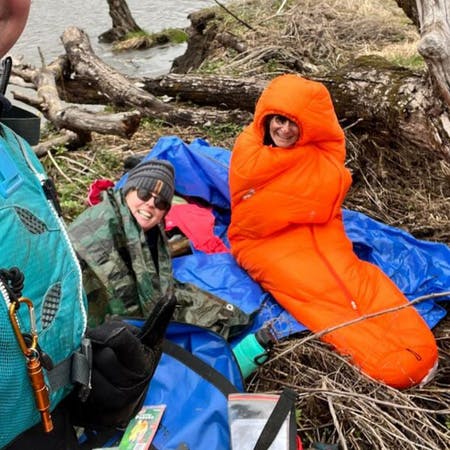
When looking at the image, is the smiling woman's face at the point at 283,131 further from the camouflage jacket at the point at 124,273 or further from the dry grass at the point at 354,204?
the camouflage jacket at the point at 124,273

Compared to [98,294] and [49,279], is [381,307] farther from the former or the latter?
[49,279]

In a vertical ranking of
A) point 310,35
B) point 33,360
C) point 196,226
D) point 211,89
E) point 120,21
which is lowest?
point 120,21

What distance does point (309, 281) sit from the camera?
2896mm

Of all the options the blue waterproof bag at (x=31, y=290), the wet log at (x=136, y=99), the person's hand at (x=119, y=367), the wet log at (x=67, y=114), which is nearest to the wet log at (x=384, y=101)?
the wet log at (x=136, y=99)

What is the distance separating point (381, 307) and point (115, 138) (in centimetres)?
254

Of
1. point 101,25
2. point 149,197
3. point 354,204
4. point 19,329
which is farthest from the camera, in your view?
point 101,25

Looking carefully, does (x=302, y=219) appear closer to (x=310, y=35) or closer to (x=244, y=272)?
(x=244, y=272)

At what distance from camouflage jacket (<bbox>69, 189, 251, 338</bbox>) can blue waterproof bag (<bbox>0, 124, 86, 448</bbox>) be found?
1091mm

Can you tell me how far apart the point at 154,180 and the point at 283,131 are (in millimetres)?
837

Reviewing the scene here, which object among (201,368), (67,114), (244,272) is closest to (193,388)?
(201,368)

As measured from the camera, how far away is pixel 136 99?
469 centimetres

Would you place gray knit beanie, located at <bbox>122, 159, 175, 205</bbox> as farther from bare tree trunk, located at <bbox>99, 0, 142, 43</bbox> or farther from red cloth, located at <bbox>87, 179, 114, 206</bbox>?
bare tree trunk, located at <bbox>99, 0, 142, 43</bbox>

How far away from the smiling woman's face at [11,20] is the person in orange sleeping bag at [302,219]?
203 centimetres

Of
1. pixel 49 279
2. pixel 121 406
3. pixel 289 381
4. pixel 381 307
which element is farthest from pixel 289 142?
pixel 49 279
